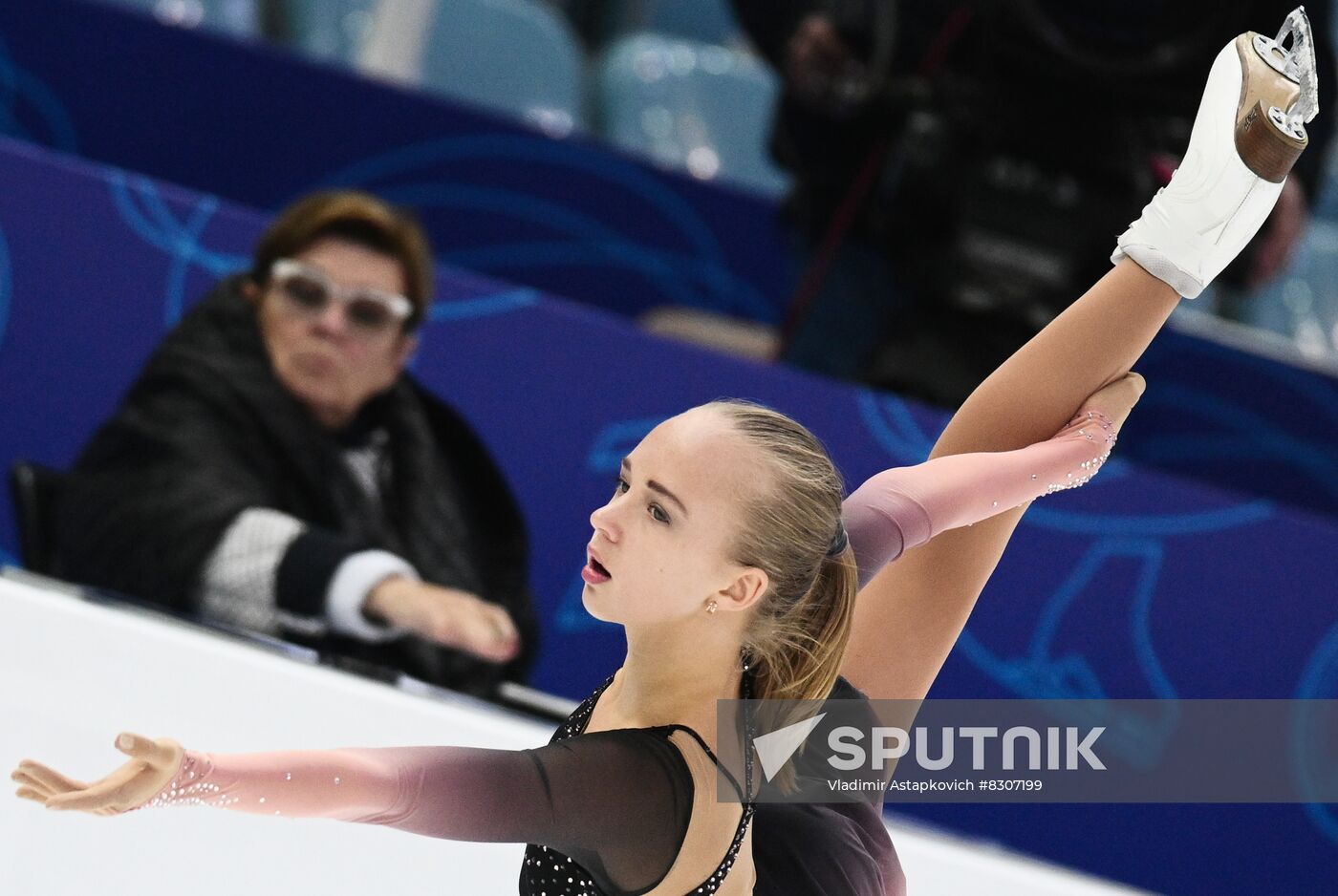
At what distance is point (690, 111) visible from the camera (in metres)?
3.69

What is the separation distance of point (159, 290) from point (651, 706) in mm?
1448

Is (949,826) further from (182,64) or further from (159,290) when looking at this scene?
(182,64)

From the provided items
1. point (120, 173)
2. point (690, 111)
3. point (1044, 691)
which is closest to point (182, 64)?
point (120, 173)

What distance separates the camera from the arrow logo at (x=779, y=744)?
3.24 ft

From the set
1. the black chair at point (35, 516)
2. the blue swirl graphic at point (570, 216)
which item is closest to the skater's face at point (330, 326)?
the black chair at point (35, 516)

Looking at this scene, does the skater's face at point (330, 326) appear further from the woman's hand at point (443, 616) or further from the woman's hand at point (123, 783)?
the woman's hand at point (123, 783)

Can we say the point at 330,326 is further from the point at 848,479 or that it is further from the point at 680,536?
the point at 680,536

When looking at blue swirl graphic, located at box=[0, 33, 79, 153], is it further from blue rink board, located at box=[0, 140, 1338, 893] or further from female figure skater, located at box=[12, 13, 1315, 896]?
female figure skater, located at box=[12, 13, 1315, 896]

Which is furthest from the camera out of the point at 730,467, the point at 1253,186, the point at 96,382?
the point at 96,382

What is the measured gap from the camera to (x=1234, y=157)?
1.05 metres

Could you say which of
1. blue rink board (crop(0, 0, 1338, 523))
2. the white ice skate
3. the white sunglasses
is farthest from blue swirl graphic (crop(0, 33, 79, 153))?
the white ice skate

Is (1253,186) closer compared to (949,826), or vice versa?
(1253,186)

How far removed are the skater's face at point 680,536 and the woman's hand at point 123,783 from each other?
0.91 ft

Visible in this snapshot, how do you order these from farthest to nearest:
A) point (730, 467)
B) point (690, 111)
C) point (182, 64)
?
point (690, 111) → point (182, 64) → point (730, 467)
